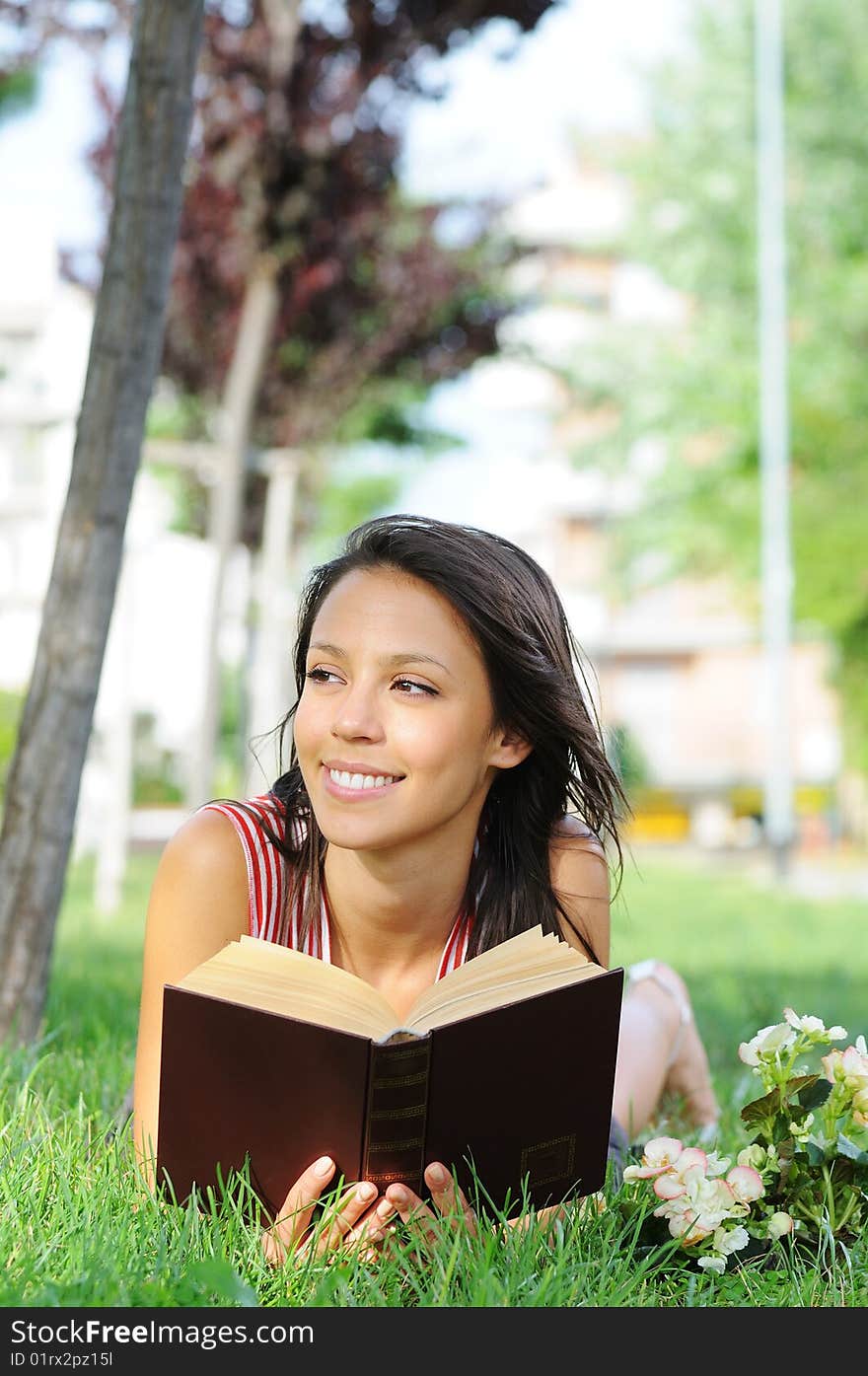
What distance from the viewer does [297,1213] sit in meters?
2.08

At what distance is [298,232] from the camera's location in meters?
9.59

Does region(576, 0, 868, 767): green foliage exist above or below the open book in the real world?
above

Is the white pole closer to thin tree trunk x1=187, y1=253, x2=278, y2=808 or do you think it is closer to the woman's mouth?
thin tree trunk x1=187, y1=253, x2=278, y2=808

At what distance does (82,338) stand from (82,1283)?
39.0ft

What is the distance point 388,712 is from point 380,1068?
1.95 ft

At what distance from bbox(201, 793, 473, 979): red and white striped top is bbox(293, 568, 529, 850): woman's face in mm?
204

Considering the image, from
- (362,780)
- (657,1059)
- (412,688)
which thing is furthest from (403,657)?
(657,1059)

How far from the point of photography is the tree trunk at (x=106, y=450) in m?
3.58

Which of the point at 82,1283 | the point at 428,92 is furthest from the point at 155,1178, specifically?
the point at 428,92

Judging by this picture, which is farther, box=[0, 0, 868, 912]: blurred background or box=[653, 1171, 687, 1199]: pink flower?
box=[0, 0, 868, 912]: blurred background

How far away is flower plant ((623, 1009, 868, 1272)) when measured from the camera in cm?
218

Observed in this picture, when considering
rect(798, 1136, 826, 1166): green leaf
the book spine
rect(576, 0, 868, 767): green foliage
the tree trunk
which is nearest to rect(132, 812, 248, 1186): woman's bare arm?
the book spine

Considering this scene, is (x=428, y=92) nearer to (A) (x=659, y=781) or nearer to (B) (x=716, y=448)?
(B) (x=716, y=448)

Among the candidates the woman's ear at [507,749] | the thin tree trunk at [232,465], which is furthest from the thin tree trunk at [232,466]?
the woman's ear at [507,749]
